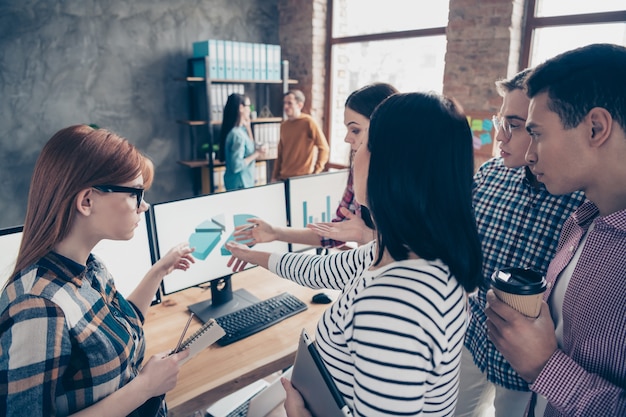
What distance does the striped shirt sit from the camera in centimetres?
77

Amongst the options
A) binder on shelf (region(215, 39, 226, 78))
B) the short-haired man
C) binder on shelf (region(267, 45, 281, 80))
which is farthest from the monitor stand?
binder on shelf (region(267, 45, 281, 80))

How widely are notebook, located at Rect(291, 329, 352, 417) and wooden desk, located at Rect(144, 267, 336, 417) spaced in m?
0.39

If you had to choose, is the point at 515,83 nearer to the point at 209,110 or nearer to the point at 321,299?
the point at 321,299

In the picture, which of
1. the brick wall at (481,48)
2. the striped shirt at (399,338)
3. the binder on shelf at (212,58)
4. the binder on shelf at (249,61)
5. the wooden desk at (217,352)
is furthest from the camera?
the binder on shelf at (249,61)

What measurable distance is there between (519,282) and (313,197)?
1.34 m

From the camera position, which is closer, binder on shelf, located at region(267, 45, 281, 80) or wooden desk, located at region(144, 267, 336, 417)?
wooden desk, located at region(144, 267, 336, 417)

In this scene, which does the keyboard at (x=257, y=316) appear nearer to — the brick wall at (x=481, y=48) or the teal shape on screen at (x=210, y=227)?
the teal shape on screen at (x=210, y=227)

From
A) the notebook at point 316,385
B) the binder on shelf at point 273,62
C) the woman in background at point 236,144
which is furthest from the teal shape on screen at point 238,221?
the binder on shelf at point 273,62

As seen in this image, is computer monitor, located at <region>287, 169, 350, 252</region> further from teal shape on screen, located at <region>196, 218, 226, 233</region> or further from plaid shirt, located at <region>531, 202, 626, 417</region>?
plaid shirt, located at <region>531, 202, 626, 417</region>

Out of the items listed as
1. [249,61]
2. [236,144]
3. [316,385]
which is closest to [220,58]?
[249,61]

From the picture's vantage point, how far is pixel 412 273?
820 mm

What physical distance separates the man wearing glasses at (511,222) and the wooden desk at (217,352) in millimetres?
618

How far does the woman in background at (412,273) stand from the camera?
771 millimetres

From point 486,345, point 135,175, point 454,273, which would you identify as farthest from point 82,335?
point 486,345
